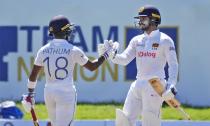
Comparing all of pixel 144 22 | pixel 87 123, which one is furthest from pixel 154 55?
pixel 87 123

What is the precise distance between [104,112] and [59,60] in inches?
173

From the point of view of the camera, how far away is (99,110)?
14586mm

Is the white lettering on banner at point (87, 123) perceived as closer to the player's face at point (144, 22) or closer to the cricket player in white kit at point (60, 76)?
the cricket player in white kit at point (60, 76)

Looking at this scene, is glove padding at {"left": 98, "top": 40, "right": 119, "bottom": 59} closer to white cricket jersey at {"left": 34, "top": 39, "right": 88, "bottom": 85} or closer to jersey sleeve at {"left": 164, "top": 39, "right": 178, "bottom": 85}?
white cricket jersey at {"left": 34, "top": 39, "right": 88, "bottom": 85}

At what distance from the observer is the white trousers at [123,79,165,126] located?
1042cm

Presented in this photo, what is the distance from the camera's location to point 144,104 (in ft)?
34.3

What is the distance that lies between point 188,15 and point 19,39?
9.77 feet

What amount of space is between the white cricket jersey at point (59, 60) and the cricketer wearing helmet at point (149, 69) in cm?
72

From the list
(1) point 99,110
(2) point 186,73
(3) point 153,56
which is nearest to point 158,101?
(3) point 153,56

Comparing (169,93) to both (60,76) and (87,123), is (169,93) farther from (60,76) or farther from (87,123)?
(87,123)

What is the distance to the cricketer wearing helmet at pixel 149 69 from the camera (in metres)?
10.4

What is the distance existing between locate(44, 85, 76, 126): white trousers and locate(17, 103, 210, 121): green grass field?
11.3 feet

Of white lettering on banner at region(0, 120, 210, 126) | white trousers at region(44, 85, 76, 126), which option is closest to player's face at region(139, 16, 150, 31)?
white trousers at region(44, 85, 76, 126)

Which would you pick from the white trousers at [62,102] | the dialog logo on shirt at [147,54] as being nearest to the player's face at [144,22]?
the dialog logo on shirt at [147,54]
